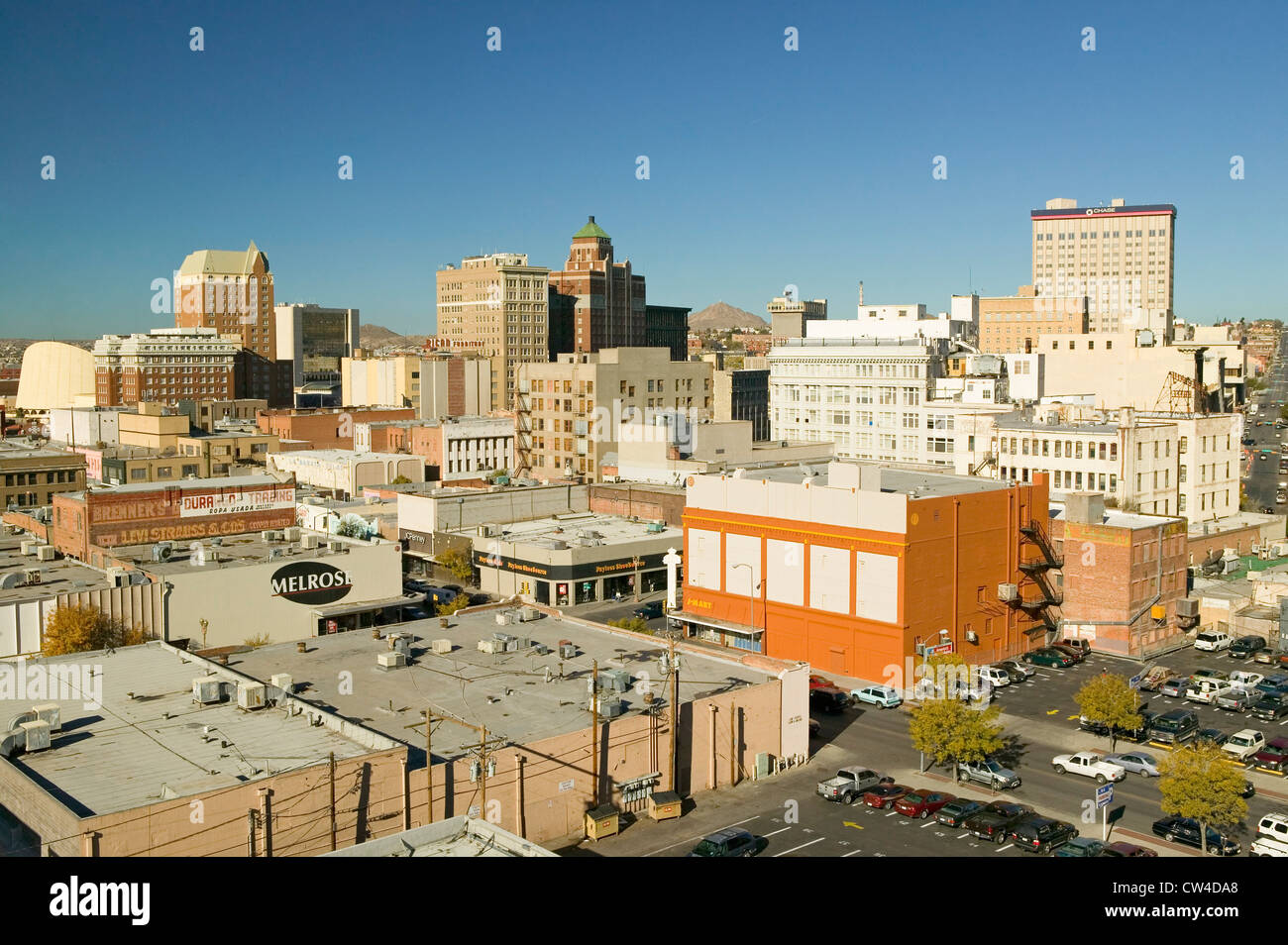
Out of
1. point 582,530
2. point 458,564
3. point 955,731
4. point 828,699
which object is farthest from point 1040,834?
point 582,530

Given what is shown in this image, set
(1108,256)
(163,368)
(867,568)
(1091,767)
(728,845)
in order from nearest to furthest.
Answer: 1. (728,845)
2. (1091,767)
3. (867,568)
4. (163,368)
5. (1108,256)

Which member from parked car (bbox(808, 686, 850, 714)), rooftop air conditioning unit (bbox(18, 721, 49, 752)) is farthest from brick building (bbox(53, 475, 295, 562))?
parked car (bbox(808, 686, 850, 714))

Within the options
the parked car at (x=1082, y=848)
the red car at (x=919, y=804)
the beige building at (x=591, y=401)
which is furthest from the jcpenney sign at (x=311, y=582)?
the beige building at (x=591, y=401)

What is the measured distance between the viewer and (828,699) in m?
30.0

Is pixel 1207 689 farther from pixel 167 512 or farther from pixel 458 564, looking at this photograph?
pixel 167 512

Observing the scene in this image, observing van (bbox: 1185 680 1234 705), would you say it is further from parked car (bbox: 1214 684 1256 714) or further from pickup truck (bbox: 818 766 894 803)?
pickup truck (bbox: 818 766 894 803)

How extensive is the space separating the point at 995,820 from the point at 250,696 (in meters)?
14.1

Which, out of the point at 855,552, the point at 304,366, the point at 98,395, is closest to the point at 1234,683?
the point at 855,552

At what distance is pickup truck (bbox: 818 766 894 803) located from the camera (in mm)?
23484

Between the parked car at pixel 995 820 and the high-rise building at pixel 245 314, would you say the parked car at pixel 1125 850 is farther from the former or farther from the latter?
the high-rise building at pixel 245 314

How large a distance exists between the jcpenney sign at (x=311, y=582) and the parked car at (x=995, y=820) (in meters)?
20.9

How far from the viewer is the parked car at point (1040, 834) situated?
20969mm

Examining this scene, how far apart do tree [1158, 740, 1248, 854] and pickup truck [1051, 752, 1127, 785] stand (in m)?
3.49
